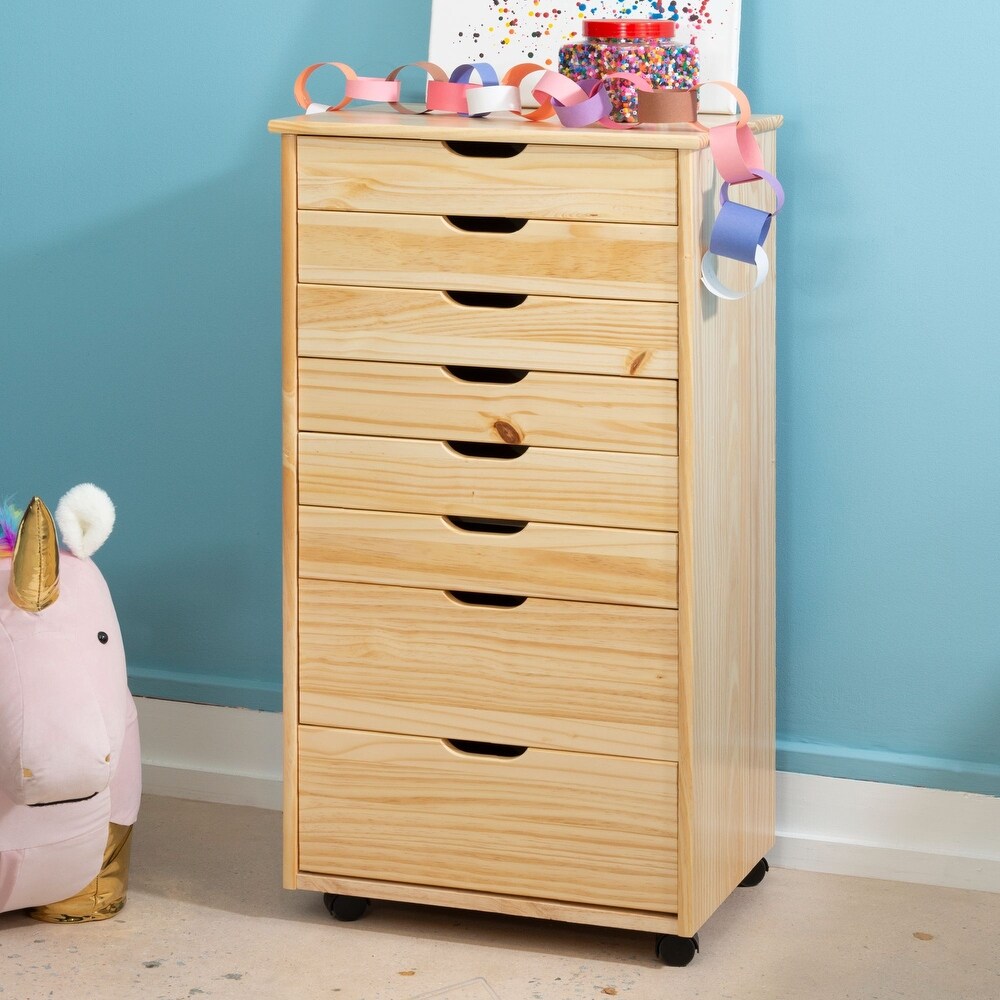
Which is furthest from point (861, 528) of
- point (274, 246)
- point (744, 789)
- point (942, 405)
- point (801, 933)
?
point (274, 246)

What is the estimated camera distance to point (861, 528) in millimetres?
2014

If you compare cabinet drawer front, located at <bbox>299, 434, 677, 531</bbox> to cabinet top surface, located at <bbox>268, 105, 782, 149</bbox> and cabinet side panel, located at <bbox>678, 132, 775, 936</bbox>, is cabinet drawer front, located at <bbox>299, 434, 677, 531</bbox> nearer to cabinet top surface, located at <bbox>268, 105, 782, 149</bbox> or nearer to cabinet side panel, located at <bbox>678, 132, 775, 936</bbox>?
cabinet side panel, located at <bbox>678, 132, 775, 936</bbox>

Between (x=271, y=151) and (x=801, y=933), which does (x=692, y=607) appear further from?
(x=271, y=151)

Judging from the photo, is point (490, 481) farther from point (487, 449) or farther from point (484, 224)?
point (484, 224)

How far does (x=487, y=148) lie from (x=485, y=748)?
71cm

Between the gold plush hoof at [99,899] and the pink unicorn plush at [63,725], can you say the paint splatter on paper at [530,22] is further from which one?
the gold plush hoof at [99,899]

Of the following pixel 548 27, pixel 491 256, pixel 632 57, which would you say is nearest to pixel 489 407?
pixel 491 256

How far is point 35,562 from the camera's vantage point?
5.82 feet

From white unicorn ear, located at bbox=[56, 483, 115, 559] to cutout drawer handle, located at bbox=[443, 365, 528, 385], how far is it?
1.55 feet

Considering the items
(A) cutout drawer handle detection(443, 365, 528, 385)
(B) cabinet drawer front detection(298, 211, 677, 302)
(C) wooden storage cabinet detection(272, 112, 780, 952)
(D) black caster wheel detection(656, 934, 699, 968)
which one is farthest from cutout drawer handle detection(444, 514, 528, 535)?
(D) black caster wheel detection(656, 934, 699, 968)

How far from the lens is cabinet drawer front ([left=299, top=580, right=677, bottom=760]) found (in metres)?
1.75

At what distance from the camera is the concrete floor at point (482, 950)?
1.77m

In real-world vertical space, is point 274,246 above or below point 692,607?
above

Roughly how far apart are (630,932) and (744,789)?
0.23m
